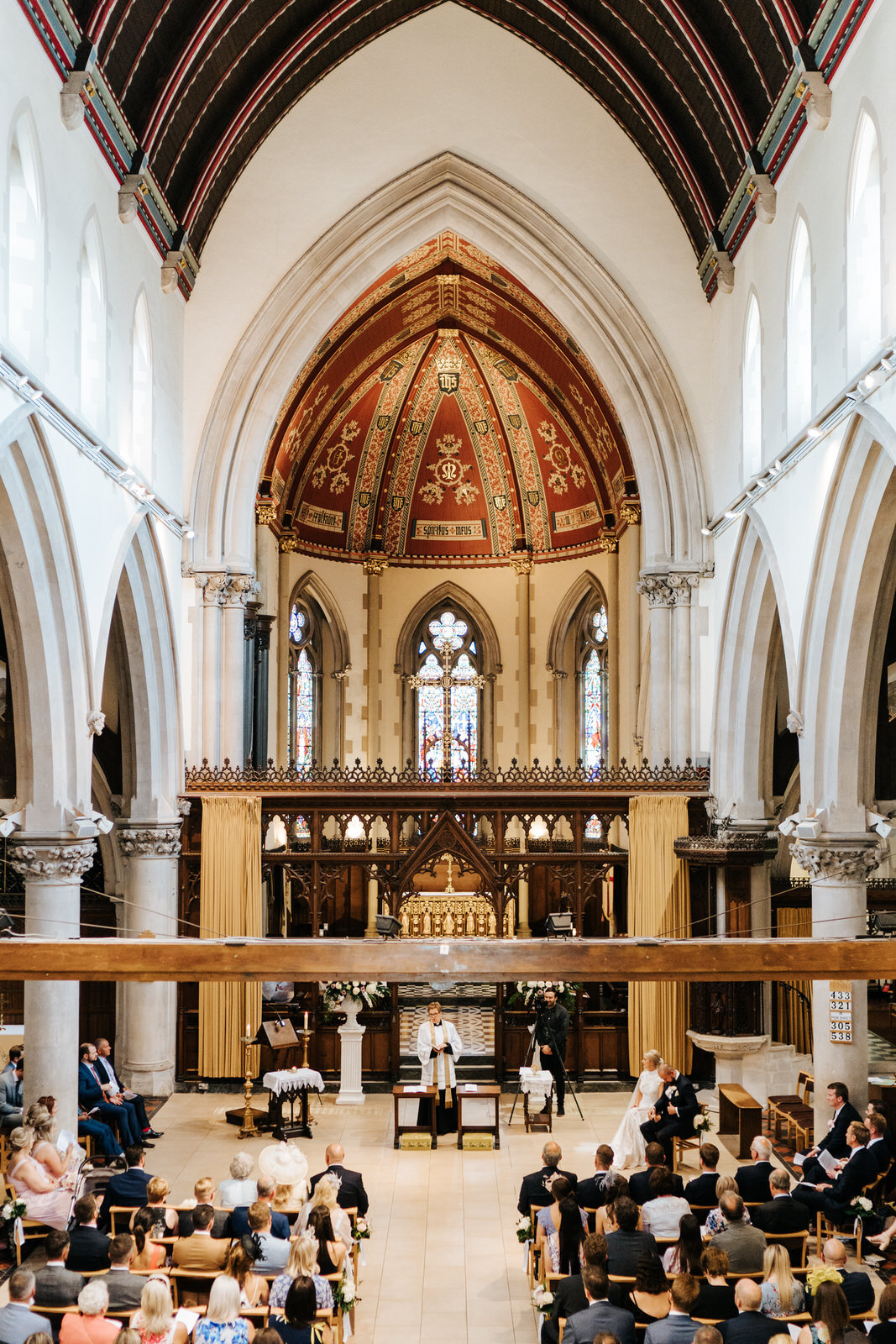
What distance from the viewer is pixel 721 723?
16.2 metres

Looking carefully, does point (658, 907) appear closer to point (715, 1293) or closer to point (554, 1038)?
point (554, 1038)

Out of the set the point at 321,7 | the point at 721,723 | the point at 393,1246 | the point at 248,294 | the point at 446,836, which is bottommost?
the point at 393,1246

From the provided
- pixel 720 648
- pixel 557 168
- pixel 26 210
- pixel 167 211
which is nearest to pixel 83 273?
pixel 26 210

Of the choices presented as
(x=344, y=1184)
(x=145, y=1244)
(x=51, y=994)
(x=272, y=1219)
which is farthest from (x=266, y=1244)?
(x=51, y=994)

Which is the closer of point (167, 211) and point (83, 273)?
point (83, 273)

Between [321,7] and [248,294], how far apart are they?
3507 millimetres

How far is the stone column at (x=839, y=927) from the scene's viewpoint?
11922 mm

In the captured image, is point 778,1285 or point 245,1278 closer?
point 778,1285

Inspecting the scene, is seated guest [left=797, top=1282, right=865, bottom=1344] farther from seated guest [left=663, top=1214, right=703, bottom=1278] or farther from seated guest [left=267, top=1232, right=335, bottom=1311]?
seated guest [left=267, top=1232, right=335, bottom=1311]

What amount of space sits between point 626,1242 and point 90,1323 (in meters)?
3.08

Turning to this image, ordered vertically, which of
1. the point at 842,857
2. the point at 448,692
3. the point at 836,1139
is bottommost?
the point at 836,1139

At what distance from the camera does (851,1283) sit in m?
7.13

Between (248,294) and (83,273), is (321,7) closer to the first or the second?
(248,294)

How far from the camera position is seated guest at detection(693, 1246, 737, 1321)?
7.01 m
